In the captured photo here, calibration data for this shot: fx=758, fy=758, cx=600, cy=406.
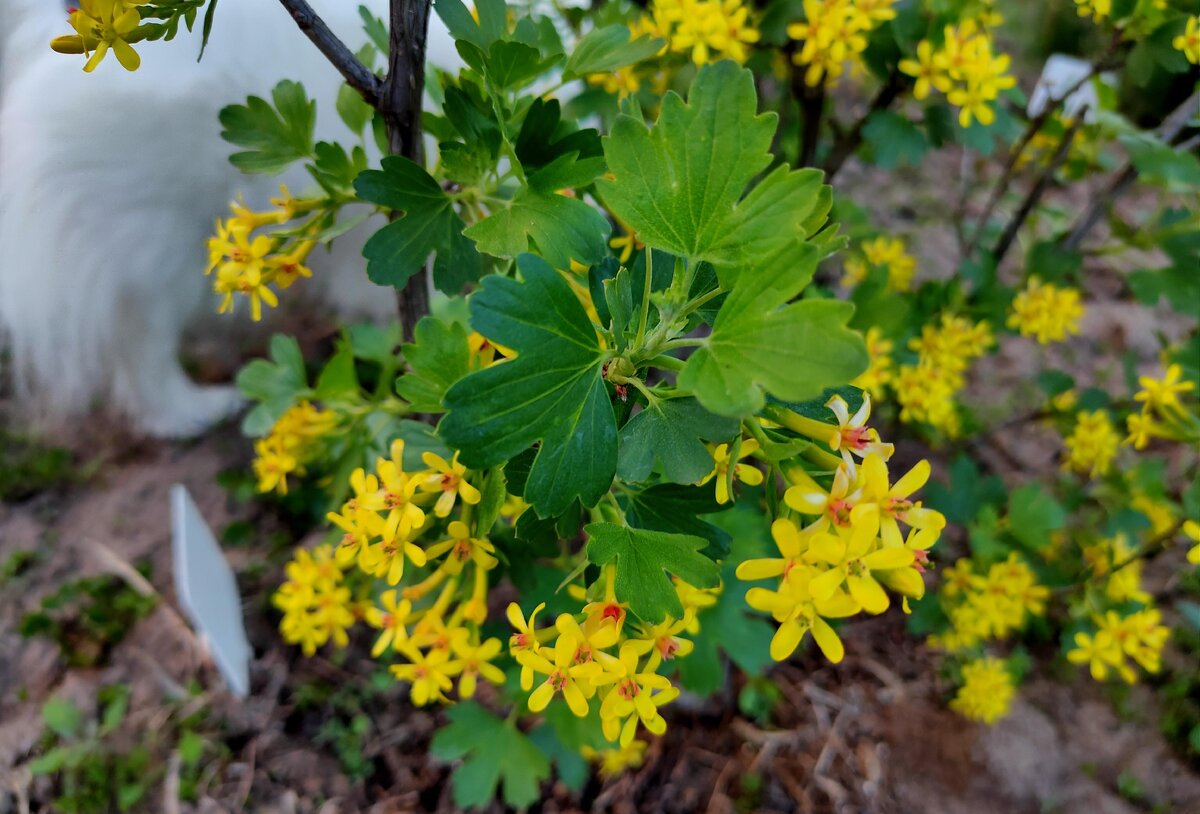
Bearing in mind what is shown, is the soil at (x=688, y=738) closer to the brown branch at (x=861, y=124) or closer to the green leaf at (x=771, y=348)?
the brown branch at (x=861, y=124)

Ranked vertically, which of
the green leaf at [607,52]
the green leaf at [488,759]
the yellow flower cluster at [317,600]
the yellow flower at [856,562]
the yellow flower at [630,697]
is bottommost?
the green leaf at [488,759]

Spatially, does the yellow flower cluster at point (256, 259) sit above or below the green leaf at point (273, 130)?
below

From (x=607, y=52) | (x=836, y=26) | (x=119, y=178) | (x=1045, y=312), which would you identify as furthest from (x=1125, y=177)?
(x=119, y=178)

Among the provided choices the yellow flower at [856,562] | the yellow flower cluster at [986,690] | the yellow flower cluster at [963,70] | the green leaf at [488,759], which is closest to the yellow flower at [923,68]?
the yellow flower cluster at [963,70]

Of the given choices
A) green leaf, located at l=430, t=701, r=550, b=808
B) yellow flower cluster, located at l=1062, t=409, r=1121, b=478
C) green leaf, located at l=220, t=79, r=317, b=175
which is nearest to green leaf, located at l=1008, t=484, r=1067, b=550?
yellow flower cluster, located at l=1062, t=409, r=1121, b=478

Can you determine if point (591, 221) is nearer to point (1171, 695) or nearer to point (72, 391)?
point (1171, 695)

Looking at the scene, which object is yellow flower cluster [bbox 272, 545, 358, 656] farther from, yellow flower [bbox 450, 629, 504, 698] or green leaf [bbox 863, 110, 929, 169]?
green leaf [bbox 863, 110, 929, 169]
